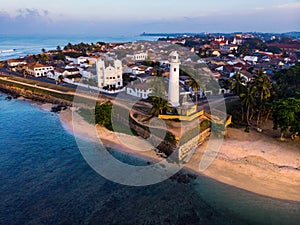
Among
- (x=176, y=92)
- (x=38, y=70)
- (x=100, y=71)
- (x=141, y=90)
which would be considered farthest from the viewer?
(x=38, y=70)

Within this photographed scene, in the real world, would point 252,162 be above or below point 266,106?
below

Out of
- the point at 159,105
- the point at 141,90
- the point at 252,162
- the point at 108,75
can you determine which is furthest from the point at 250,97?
the point at 108,75

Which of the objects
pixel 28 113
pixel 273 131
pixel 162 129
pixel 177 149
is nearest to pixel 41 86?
pixel 28 113

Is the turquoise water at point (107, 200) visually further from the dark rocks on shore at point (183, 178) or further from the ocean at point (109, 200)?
the dark rocks on shore at point (183, 178)

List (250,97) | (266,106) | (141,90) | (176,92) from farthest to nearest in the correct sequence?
1. (141,90)
2. (176,92)
3. (266,106)
4. (250,97)

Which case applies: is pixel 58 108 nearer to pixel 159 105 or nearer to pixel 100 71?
pixel 100 71

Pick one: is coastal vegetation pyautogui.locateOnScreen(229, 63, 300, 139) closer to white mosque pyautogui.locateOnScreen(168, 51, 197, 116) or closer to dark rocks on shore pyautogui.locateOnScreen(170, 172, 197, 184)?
white mosque pyautogui.locateOnScreen(168, 51, 197, 116)
